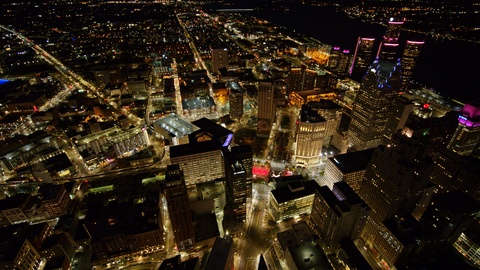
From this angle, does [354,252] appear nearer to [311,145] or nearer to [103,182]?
[311,145]

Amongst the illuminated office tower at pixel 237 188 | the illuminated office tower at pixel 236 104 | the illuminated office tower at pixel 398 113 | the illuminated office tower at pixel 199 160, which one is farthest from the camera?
the illuminated office tower at pixel 236 104

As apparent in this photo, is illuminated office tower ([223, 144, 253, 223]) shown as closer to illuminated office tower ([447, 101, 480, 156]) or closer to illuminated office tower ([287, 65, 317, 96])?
illuminated office tower ([447, 101, 480, 156])

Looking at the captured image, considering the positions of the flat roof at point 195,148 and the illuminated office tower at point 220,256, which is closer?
the illuminated office tower at point 220,256

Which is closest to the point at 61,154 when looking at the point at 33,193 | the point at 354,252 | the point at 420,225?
the point at 33,193

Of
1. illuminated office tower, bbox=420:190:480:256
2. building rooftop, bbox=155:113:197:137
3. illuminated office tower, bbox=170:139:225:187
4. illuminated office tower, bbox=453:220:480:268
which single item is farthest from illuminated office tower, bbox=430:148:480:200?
building rooftop, bbox=155:113:197:137

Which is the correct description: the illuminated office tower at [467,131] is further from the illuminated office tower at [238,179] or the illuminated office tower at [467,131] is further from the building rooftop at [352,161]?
the illuminated office tower at [238,179]

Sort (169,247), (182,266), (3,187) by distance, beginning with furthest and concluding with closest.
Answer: (3,187)
(169,247)
(182,266)

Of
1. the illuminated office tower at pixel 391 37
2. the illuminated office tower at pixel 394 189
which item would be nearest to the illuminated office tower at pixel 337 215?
the illuminated office tower at pixel 394 189
